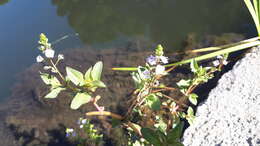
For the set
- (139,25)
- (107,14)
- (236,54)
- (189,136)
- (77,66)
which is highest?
(107,14)

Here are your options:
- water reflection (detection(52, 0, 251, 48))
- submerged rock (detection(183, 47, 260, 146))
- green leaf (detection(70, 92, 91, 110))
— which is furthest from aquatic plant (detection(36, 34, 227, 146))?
water reflection (detection(52, 0, 251, 48))

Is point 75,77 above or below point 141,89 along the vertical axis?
above

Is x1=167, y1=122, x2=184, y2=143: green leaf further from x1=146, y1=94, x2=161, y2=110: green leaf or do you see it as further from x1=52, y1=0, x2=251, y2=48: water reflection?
x1=52, y1=0, x2=251, y2=48: water reflection

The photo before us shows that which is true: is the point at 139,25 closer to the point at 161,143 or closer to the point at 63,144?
the point at 63,144

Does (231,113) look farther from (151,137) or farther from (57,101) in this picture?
(57,101)

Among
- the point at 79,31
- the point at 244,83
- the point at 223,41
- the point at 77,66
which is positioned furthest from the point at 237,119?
the point at 79,31

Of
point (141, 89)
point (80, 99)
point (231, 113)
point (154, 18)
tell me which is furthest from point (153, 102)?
point (154, 18)
